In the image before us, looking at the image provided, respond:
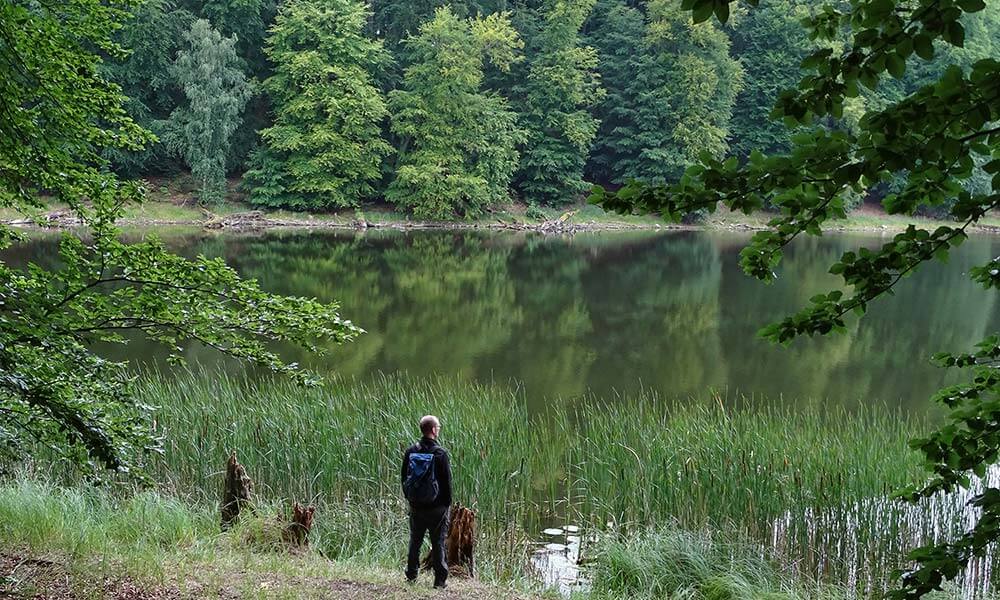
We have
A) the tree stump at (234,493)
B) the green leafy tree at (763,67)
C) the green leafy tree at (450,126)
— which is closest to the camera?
the tree stump at (234,493)

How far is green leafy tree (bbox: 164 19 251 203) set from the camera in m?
37.0

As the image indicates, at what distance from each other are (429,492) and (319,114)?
39.0m

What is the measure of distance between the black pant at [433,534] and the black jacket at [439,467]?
2.3 inches

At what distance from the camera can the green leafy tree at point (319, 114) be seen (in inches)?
1610

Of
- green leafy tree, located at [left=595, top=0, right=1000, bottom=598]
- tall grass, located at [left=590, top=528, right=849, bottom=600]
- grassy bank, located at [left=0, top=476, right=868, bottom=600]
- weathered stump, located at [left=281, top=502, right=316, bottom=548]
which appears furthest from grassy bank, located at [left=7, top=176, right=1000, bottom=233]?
green leafy tree, located at [left=595, top=0, right=1000, bottom=598]

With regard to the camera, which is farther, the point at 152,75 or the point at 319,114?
the point at 319,114

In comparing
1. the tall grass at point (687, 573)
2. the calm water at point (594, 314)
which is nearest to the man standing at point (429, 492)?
the tall grass at point (687, 573)

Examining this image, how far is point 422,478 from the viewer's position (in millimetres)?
5664

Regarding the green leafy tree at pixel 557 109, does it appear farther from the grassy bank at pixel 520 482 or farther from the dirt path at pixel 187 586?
the dirt path at pixel 187 586

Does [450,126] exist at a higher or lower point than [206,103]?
lower

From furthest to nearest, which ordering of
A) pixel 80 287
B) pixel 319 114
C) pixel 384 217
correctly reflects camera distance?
1. pixel 384 217
2. pixel 319 114
3. pixel 80 287

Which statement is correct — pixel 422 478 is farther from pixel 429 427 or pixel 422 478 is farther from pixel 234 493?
pixel 234 493

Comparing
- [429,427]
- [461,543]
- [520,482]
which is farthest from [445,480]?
[520,482]

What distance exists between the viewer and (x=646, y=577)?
6664 mm
